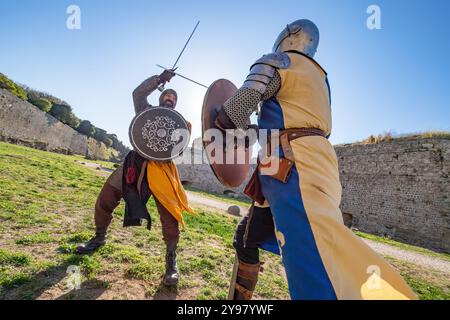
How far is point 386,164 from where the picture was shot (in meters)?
12.0

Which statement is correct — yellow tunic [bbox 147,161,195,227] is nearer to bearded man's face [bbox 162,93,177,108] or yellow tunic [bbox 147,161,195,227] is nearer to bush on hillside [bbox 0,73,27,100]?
bearded man's face [bbox 162,93,177,108]

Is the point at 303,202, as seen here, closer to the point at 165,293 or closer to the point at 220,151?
the point at 220,151

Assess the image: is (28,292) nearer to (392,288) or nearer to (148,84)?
(148,84)

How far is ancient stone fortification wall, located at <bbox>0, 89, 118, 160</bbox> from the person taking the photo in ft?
56.0

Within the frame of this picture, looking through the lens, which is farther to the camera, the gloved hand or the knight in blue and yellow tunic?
the gloved hand

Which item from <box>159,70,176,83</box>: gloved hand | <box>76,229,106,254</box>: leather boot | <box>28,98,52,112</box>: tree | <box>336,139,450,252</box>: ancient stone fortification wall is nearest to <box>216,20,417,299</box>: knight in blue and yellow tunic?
<box>159,70,176,83</box>: gloved hand

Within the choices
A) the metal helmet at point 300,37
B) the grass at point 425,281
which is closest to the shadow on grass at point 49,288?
the metal helmet at point 300,37

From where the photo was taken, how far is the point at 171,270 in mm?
2525

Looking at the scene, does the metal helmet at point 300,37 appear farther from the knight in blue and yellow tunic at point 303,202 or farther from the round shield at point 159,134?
the round shield at point 159,134

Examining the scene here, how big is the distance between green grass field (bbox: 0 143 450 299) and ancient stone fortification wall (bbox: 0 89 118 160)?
1630 cm

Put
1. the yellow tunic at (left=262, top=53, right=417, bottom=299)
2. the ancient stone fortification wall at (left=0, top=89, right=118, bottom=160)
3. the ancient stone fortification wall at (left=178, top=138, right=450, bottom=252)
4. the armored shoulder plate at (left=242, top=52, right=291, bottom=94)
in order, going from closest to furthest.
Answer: the yellow tunic at (left=262, top=53, right=417, bottom=299)
the armored shoulder plate at (left=242, top=52, right=291, bottom=94)
the ancient stone fortification wall at (left=178, top=138, right=450, bottom=252)
the ancient stone fortification wall at (left=0, top=89, right=118, bottom=160)

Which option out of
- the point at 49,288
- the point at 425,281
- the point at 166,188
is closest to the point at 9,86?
the point at 166,188
